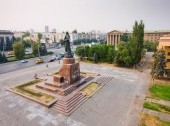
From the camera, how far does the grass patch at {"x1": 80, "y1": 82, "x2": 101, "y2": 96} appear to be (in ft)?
68.3

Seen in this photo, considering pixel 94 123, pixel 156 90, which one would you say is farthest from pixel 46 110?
pixel 156 90

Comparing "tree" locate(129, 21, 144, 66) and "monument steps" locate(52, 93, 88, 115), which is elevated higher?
"tree" locate(129, 21, 144, 66)

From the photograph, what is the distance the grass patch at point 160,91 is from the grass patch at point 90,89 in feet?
26.5

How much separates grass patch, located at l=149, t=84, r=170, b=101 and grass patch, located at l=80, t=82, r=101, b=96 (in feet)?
26.5

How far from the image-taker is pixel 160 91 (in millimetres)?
21906

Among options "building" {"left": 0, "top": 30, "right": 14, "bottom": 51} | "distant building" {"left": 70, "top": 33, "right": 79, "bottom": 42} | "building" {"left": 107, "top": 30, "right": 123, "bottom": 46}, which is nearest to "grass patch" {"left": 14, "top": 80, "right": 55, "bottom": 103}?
"building" {"left": 0, "top": 30, "right": 14, "bottom": 51}

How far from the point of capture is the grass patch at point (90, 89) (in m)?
20.8

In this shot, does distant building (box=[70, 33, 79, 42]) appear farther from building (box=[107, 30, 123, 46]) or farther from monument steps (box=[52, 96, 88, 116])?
monument steps (box=[52, 96, 88, 116])

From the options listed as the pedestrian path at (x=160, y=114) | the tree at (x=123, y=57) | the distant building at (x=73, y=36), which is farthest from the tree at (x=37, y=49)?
the distant building at (x=73, y=36)

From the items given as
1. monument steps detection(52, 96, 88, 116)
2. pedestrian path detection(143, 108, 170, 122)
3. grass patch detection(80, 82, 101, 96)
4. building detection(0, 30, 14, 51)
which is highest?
building detection(0, 30, 14, 51)

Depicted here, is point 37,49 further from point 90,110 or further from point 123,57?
point 90,110

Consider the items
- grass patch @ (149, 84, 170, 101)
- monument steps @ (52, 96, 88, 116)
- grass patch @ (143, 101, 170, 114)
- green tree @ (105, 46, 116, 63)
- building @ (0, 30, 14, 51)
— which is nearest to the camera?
monument steps @ (52, 96, 88, 116)

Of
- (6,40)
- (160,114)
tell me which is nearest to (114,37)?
(6,40)

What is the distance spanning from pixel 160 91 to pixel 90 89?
10.2 m
